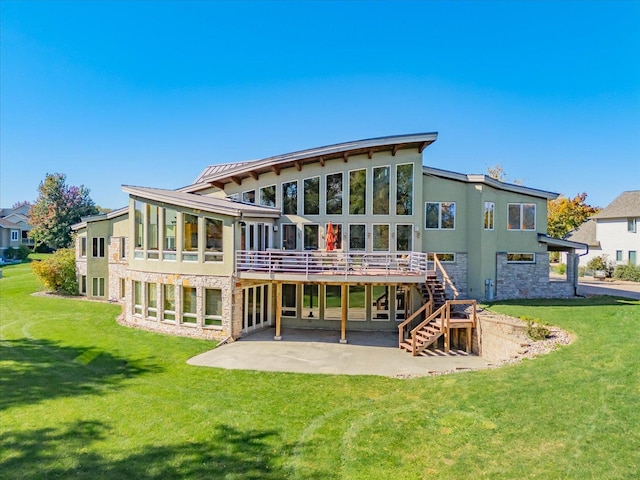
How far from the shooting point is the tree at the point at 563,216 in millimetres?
39194

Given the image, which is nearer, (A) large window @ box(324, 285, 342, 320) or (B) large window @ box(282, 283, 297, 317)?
(A) large window @ box(324, 285, 342, 320)

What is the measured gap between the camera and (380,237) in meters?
17.6

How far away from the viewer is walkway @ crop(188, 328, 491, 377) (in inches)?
452

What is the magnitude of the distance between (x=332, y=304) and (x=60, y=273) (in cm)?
2115

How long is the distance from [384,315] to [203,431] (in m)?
11.4

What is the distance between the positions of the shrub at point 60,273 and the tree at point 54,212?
24909 millimetres

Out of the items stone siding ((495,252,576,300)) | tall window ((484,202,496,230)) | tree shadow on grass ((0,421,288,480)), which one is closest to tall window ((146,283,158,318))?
tree shadow on grass ((0,421,288,480))

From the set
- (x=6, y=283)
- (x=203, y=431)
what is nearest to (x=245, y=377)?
(x=203, y=431)

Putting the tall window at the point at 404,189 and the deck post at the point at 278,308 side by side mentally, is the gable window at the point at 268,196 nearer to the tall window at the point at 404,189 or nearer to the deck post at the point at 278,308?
the deck post at the point at 278,308

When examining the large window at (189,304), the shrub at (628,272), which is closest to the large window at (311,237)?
the large window at (189,304)

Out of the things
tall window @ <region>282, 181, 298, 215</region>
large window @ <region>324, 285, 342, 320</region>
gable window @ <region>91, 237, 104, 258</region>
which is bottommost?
large window @ <region>324, 285, 342, 320</region>

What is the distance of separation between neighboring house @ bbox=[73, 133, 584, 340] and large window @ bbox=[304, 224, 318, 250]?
5cm

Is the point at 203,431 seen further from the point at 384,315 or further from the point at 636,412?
the point at 384,315

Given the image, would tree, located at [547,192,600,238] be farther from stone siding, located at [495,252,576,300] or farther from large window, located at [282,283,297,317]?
large window, located at [282,283,297,317]
